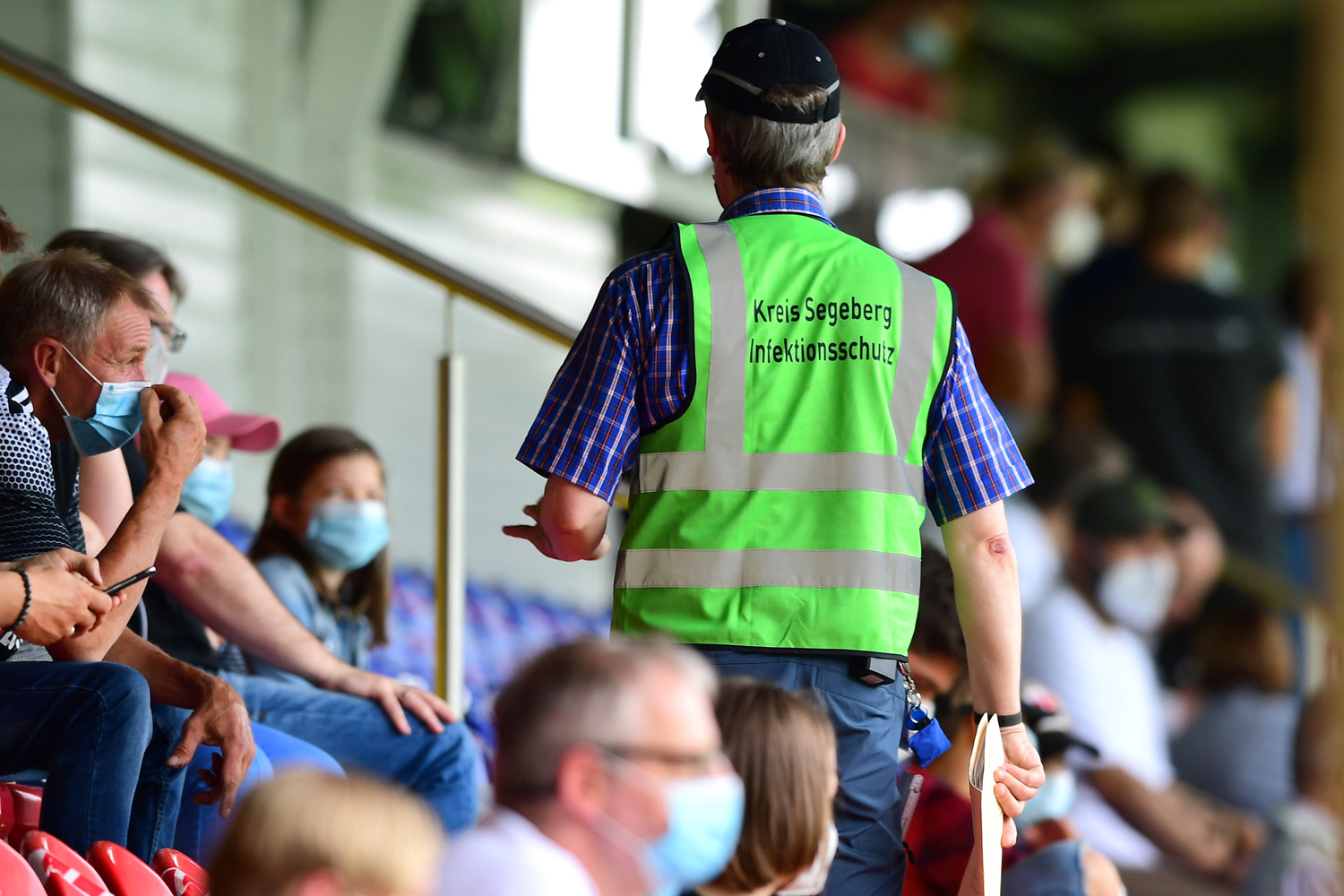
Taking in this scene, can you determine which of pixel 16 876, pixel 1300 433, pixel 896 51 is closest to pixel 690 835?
pixel 16 876

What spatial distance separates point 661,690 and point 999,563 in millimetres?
718

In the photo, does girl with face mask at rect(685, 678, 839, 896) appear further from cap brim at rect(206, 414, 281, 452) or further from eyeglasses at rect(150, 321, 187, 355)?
→ cap brim at rect(206, 414, 281, 452)

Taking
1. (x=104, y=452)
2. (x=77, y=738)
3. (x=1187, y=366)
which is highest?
(x=1187, y=366)

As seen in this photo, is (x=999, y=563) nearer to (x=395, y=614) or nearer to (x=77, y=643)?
(x=77, y=643)

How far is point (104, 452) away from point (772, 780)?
1.23 m

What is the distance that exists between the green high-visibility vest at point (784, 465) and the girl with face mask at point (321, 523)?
1238 millimetres

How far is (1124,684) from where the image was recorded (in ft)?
17.1

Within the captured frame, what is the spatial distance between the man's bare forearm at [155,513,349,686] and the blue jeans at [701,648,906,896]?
1.16 m

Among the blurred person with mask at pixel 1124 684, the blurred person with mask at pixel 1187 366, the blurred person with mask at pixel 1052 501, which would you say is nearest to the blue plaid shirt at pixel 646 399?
the blurred person with mask at pixel 1124 684

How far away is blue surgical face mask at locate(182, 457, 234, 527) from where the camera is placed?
318cm

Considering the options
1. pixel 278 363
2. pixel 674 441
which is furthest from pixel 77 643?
pixel 278 363

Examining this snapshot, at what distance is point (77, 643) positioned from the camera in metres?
2.38

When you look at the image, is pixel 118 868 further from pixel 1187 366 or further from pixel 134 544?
pixel 1187 366

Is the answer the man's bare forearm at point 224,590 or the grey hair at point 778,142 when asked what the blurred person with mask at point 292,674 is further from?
the grey hair at point 778,142
